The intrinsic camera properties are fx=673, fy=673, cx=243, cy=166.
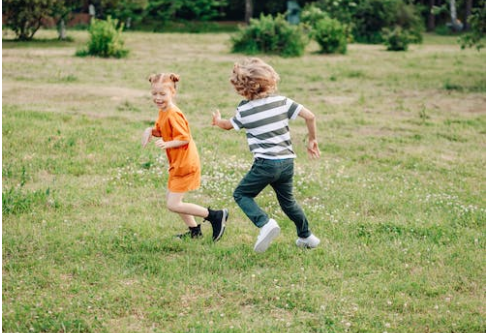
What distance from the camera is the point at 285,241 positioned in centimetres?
639

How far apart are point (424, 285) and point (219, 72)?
13948 mm

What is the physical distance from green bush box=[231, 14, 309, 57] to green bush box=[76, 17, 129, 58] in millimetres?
4920

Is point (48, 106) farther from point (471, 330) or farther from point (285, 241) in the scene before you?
point (471, 330)

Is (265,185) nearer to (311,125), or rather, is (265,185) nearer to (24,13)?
(311,125)

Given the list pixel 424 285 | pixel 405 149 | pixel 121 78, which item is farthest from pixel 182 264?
pixel 121 78

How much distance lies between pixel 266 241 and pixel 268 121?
3.42ft

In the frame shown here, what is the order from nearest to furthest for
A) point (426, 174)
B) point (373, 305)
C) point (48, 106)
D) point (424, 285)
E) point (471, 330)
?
point (471, 330), point (373, 305), point (424, 285), point (426, 174), point (48, 106)

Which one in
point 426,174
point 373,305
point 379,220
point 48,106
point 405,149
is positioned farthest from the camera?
point 48,106

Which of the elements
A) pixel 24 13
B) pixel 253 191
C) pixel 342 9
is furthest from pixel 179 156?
pixel 342 9

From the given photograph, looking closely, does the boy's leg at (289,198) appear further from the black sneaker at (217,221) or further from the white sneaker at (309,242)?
the black sneaker at (217,221)

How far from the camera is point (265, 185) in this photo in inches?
231


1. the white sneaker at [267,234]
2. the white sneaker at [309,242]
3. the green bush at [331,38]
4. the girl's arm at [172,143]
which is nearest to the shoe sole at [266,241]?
the white sneaker at [267,234]

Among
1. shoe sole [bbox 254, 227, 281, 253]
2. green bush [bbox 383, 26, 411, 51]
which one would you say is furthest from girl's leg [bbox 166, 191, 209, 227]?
green bush [bbox 383, 26, 411, 51]

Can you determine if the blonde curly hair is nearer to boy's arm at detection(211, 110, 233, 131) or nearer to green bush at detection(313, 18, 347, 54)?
boy's arm at detection(211, 110, 233, 131)
